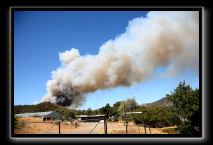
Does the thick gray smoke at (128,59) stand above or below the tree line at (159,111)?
above

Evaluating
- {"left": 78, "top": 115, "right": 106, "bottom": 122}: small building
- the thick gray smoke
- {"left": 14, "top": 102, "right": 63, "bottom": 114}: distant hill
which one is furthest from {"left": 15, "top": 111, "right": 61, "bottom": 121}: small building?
{"left": 78, "top": 115, "right": 106, "bottom": 122}: small building

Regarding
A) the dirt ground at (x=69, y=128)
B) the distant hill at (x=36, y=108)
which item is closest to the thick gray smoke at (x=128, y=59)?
the distant hill at (x=36, y=108)

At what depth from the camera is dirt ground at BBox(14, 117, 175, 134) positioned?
570 centimetres

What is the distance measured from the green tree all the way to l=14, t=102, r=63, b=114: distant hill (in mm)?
1623

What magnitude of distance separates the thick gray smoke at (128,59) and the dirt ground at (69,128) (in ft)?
1.08

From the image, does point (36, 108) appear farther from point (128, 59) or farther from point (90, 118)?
point (128, 59)

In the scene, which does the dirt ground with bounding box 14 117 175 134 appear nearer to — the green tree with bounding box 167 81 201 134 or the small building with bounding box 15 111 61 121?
the small building with bounding box 15 111 61 121

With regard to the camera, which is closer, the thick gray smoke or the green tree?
the green tree

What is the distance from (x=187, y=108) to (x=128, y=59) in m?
1.05

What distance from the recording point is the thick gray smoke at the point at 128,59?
18.9ft

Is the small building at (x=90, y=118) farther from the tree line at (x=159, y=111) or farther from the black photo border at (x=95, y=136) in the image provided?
the black photo border at (x=95, y=136)
